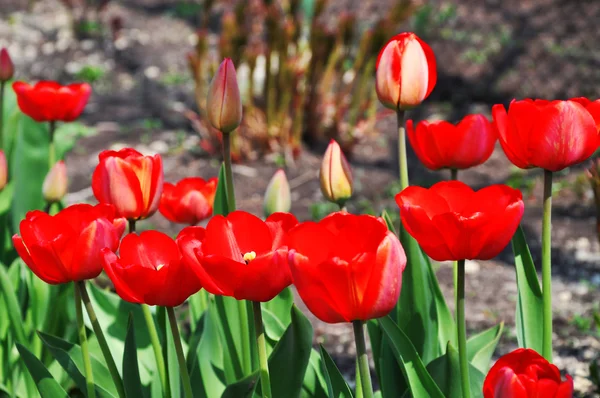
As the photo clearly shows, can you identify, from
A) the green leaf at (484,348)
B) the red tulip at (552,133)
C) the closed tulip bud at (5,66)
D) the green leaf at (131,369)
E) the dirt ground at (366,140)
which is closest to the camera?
the red tulip at (552,133)

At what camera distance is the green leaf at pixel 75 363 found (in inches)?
52.0

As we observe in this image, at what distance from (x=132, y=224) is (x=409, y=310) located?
1.65ft

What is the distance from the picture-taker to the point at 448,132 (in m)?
1.35

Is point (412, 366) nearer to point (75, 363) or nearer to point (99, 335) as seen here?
point (99, 335)

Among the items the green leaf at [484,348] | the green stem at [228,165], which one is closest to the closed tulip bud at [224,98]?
the green stem at [228,165]

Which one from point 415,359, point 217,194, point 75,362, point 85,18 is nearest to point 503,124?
point 415,359

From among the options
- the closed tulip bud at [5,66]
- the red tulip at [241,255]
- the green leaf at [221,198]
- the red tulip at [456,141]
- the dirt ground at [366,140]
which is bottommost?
the dirt ground at [366,140]

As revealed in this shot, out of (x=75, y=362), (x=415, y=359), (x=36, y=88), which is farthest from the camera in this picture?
(x=36, y=88)

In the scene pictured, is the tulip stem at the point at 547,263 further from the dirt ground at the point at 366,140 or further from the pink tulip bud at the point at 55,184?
the pink tulip bud at the point at 55,184

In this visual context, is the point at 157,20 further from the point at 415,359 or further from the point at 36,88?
the point at 415,359

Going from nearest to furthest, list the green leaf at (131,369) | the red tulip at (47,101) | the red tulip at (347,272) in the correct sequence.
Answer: the red tulip at (347,272)
the green leaf at (131,369)
the red tulip at (47,101)

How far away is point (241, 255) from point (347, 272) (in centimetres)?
24

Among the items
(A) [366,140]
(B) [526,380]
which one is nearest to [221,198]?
(B) [526,380]

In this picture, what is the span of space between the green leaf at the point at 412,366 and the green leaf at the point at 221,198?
44 centimetres
